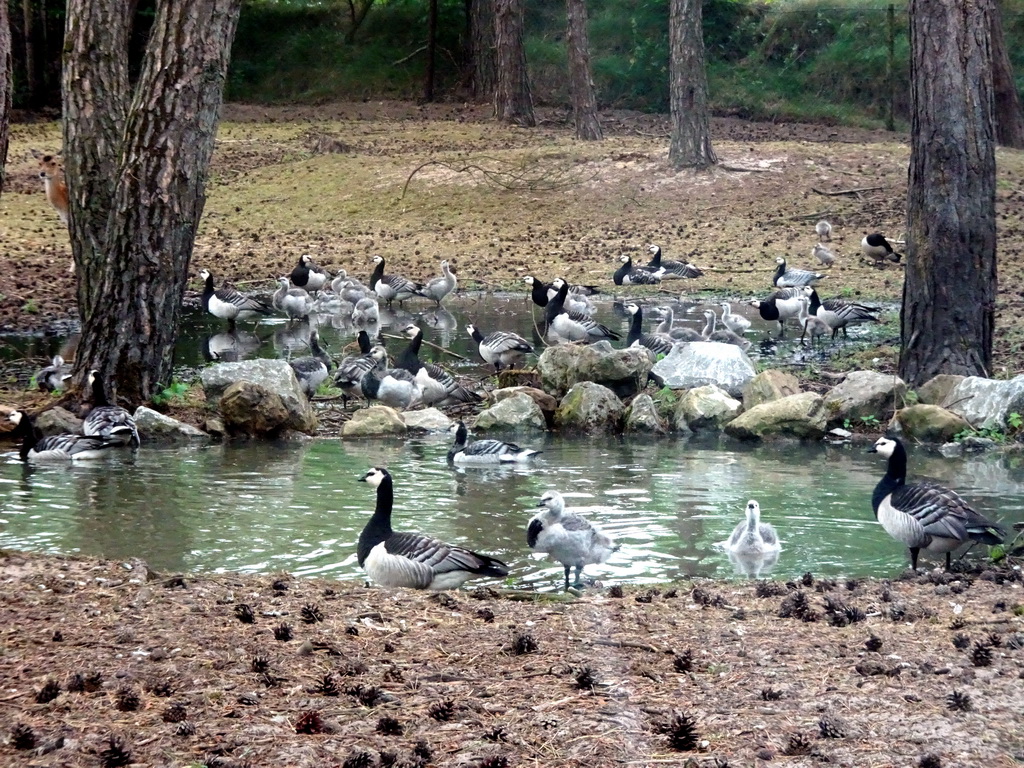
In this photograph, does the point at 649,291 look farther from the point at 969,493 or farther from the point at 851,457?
the point at 969,493

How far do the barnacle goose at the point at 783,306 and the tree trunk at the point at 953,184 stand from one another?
4815 mm

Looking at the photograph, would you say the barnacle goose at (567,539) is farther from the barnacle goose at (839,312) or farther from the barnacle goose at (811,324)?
the barnacle goose at (811,324)

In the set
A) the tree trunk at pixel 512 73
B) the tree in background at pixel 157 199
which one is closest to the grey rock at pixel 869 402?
the tree in background at pixel 157 199

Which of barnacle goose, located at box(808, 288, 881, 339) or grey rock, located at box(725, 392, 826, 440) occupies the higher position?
barnacle goose, located at box(808, 288, 881, 339)

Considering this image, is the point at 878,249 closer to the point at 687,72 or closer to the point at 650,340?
the point at 687,72

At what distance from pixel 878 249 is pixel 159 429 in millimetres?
14522

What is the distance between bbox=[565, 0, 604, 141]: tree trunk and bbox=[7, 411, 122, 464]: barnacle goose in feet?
76.5

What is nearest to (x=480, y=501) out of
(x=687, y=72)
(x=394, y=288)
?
(x=394, y=288)

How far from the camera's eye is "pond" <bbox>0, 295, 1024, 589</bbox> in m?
8.48

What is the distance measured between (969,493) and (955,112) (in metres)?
4.85

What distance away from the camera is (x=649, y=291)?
878 inches

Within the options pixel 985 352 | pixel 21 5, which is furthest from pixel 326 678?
pixel 21 5

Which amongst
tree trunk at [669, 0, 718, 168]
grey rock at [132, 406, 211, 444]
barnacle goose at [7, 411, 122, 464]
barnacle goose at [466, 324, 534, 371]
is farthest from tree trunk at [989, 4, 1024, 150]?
barnacle goose at [7, 411, 122, 464]

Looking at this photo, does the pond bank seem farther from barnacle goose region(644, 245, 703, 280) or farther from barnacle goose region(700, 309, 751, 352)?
barnacle goose region(644, 245, 703, 280)
